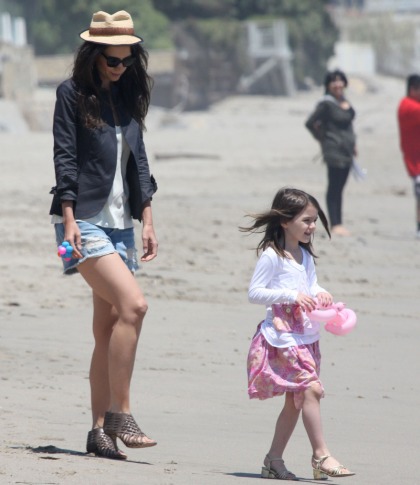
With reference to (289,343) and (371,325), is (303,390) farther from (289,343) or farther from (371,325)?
(371,325)

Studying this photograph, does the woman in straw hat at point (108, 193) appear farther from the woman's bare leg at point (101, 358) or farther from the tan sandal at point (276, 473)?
the tan sandal at point (276, 473)

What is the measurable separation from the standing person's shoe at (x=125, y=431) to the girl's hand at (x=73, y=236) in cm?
66

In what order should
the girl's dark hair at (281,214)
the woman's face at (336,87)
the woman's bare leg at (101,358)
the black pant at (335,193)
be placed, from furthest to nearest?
the black pant at (335,193), the woman's face at (336,87), the woman's bare leg at (101,358), the girl's dark hair at (281,214)

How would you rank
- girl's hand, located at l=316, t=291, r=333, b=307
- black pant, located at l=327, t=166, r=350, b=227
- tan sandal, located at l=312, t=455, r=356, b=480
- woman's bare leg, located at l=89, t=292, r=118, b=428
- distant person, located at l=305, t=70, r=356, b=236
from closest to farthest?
tan sandal, located at l=312, t=455, r=356, b=480
girl's hand, located at l=316, t=291, r=333, b=307
woman's bare leg, located at l=89, t=292, r=118, b=428
distant person, located at l=305, t=70, r=356, b=236
black pant, located at l=327, t=166, r=350, b=227

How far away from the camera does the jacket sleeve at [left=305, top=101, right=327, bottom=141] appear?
12055 millimetres

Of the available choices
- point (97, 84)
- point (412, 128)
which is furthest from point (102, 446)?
point (412, 128)

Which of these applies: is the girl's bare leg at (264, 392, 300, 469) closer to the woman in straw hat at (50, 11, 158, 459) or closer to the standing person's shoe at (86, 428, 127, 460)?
the woman in straw hat at (50, 11, 158, 459)

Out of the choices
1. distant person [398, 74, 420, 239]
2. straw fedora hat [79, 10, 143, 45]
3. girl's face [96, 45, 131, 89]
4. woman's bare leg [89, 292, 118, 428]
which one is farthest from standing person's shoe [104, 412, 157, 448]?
distant person [398, 74, 420, 239]

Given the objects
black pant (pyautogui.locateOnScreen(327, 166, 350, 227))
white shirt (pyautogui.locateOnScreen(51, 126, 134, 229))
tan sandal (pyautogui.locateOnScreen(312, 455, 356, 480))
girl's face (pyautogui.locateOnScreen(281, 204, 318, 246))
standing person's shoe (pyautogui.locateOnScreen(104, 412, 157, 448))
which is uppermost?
white shirt (pyautogui.locateOnScreen(51, 126, 134, 229))

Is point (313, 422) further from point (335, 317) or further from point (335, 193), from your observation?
point (335, 193)

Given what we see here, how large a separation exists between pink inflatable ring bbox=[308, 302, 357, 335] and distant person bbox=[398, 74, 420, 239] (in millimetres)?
7611

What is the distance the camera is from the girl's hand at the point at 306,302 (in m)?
4.52

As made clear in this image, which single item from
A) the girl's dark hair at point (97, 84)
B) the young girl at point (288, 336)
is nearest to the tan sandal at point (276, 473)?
the young girl at point (288, 336)

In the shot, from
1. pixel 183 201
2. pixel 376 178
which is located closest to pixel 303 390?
pixel 183 201
